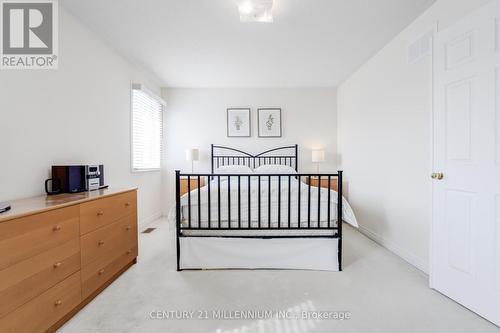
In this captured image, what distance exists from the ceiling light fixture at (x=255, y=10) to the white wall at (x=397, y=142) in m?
1.51

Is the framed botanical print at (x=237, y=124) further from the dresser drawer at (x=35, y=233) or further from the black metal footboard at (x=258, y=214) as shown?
the dresser drawer at (x=35, y=233)

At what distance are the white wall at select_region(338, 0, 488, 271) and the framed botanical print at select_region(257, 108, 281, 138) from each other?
136 cm

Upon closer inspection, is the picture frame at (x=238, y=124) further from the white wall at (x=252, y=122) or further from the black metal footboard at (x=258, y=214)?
the black metal footboard at (x=258, y=214)

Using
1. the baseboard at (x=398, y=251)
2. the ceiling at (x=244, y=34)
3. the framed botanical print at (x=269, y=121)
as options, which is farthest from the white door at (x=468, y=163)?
the framed botanical print at (x=269, y=121)

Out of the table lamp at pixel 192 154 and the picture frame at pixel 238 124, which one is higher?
the picture frame at pixel 238 124

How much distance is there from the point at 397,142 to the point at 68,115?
352cm

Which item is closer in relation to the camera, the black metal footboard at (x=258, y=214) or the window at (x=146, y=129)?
the black metal footboard at (x=258, y=214)

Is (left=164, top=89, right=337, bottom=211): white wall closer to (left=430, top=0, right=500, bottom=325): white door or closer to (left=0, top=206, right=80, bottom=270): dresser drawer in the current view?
(left=430, top=0, right=500, bottom=325): white door

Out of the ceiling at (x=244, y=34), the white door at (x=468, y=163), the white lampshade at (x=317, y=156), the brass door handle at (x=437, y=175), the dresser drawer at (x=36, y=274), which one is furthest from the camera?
the white lampshade at (x=317, y=156)

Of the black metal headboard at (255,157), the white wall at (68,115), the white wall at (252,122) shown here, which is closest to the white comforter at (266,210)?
the white wall at (68,115)

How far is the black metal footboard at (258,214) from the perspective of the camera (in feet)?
7.57

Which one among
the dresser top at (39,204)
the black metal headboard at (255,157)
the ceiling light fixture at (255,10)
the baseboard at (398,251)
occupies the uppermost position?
the ceiling light fixture at (255,10)

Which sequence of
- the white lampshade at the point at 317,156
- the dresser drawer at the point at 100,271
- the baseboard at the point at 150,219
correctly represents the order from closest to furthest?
the dresser drawer at the point at 100,271 → the baseboard at the point at 150,219 → the white lampshade at the point at 317,156

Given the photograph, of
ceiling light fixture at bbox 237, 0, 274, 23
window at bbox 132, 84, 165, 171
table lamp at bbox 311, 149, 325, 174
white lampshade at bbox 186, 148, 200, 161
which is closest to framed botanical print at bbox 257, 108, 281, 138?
table lamp at bbox 311, 149, 325, 174
